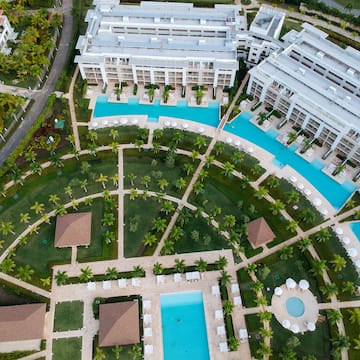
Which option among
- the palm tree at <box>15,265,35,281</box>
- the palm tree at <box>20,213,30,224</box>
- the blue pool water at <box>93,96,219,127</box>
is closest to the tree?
the blue pool water at <box>93,96,219,127</box>

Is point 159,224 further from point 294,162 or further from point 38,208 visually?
point 294,162

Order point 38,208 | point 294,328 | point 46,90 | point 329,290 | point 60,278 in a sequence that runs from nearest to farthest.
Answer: point 294,328 → point 329,290 → point 60,278 → point 38,208 → point 46,90

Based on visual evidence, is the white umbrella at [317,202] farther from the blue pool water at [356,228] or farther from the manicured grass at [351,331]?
the manicured grass at [351,331]

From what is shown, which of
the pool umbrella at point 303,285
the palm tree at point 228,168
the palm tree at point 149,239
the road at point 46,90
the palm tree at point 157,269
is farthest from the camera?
the road at point 46,90

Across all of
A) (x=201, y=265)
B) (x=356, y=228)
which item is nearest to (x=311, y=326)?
(x=201, y=265)

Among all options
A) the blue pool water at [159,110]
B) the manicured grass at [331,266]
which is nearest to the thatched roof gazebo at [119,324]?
the manicured grass at [331,266]

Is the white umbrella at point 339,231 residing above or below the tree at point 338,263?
above

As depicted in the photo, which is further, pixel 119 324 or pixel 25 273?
pixel 25 273
